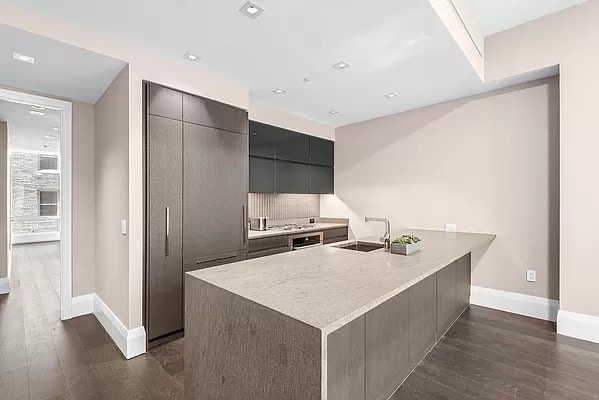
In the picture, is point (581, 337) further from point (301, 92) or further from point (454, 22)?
point (301, 92)

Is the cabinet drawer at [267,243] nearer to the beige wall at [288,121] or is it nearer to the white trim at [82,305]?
the beige wall at [288,121]

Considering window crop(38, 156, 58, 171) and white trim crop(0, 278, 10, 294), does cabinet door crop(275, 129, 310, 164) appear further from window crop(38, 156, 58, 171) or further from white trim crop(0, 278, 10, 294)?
window crop(38, 156, 58, 171)

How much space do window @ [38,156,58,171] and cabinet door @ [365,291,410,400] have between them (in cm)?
1072

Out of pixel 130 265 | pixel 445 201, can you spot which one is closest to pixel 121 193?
pixel 130 265

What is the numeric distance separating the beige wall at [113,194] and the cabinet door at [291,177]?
2.03 metres

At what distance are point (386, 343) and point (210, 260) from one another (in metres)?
1.92

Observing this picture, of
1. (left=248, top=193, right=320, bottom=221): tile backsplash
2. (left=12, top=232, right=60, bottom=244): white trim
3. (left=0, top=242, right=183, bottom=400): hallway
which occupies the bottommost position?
(left=0, top=242, right=183, bottom=400): hallway

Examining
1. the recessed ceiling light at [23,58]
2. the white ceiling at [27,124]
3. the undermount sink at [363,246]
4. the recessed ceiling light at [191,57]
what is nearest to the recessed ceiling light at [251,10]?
the recessed ceiling light at [191,57]

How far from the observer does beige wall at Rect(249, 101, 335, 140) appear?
159 inches

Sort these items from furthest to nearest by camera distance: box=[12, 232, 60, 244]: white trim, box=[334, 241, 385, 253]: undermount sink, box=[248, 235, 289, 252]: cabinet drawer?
box=[12, 232, 60, 244]: white trim < box=[248, 235, 289, 252]: cabinet drawer < box=[334, 241, 385, 253]: undermount sink

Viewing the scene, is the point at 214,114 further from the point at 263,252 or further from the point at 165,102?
the point at 263,252

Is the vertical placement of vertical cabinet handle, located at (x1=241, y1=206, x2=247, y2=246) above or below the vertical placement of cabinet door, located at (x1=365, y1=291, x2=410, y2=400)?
above

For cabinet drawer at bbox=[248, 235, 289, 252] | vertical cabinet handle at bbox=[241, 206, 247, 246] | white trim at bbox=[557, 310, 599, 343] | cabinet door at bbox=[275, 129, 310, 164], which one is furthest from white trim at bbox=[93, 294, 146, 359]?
white trim at bbox=[557, 310, 599, 343]

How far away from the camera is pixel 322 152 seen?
5.04 m
